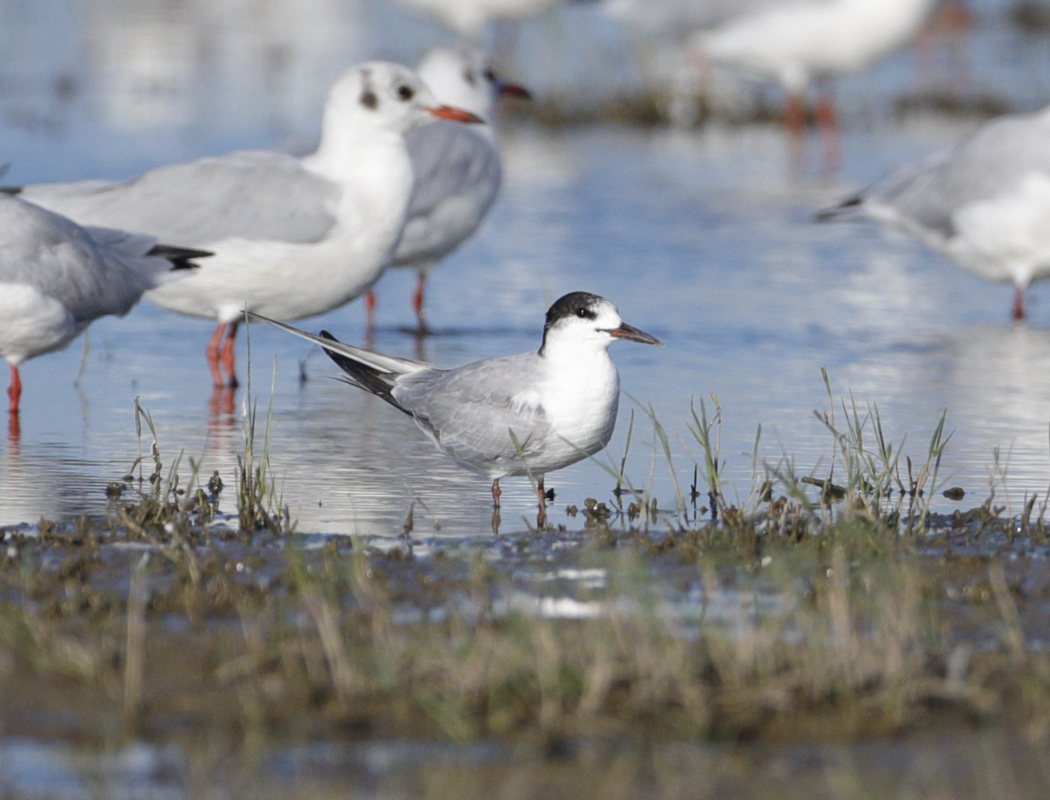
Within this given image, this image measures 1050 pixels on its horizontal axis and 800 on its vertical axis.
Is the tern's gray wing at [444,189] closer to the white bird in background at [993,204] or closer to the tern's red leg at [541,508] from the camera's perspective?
the white bird in background at [993,204]

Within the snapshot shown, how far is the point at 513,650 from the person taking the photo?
12.0 ft

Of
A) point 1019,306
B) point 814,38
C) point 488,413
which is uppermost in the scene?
point 814,38

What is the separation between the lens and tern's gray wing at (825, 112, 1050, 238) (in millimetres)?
9594

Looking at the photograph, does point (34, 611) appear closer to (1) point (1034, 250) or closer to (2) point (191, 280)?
(2) point (191, 280)

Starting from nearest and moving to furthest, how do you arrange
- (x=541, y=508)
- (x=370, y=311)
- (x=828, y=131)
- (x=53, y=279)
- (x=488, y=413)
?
(x=541, y=508)
(x=488, y=413)
(x=53, y=279)
(x=370, y=311)
(x=828, y=131)

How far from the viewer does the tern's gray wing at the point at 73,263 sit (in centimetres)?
687

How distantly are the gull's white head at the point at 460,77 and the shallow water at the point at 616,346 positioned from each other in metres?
0.96

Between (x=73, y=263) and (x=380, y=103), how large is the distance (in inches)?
70.4

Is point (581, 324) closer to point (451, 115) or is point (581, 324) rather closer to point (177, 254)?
point (177, 254)

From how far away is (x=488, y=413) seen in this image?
5.61m

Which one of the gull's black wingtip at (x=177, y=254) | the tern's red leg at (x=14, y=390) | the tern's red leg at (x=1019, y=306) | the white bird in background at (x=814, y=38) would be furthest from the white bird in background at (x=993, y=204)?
the white bird in background at (x=814, y=38)

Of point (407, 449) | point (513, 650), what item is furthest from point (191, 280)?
point (513, 650)

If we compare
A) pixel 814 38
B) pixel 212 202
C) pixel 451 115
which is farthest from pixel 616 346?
pixel 814 38

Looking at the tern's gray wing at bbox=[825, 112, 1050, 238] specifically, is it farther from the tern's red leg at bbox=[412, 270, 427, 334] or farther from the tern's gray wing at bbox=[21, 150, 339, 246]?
the tern's gray wing at bbox=[21, 150, 339, 246]
